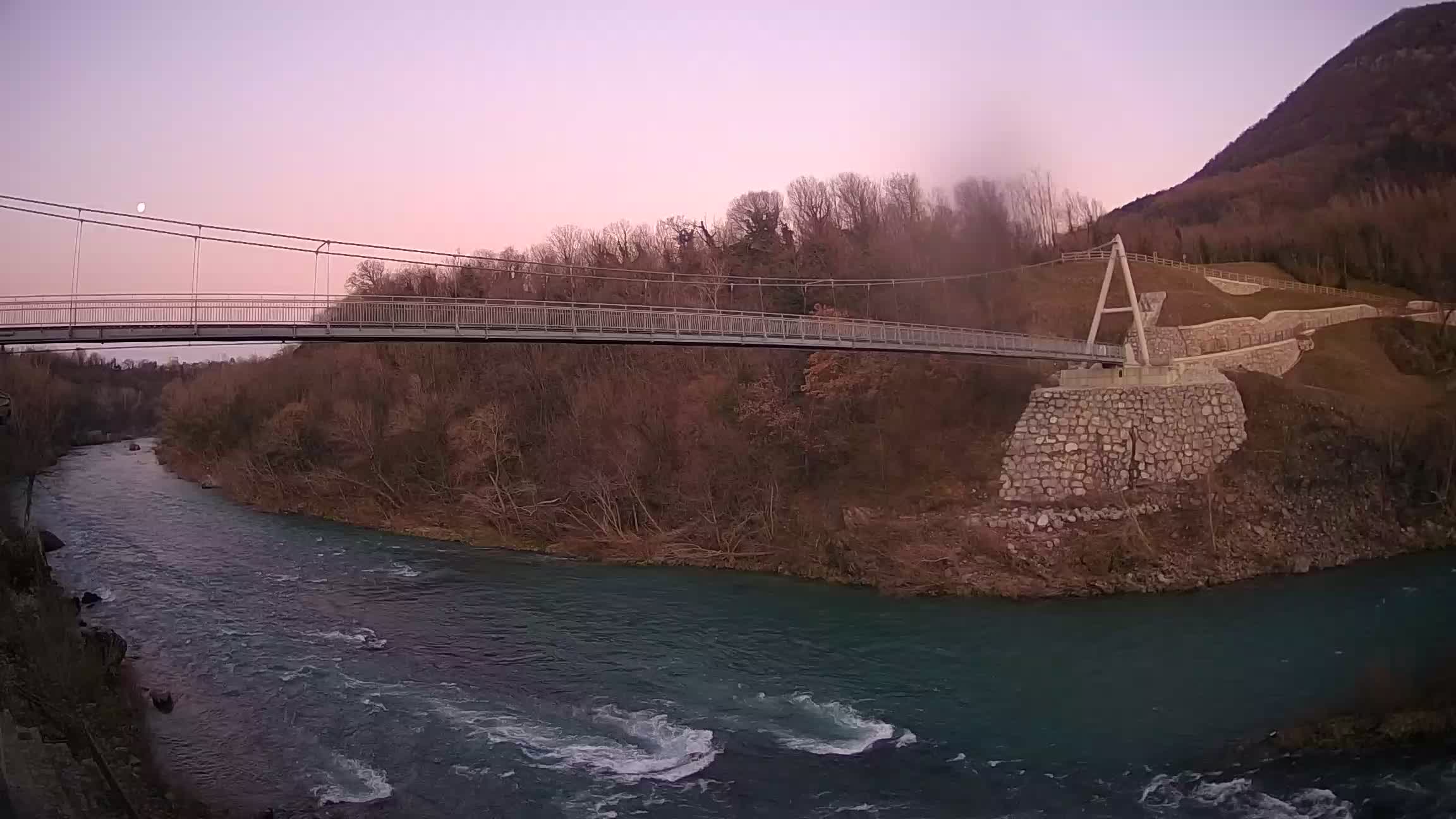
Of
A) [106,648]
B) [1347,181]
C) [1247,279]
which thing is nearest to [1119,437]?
[1247,279]

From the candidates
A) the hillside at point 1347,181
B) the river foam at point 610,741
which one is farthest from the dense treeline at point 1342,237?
the river foam at point 610,741

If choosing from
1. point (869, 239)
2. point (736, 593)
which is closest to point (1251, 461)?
point (736, 593)

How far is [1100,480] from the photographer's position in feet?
83.5

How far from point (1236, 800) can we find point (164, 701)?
1712cm

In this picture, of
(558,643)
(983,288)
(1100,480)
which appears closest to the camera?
(558,643)

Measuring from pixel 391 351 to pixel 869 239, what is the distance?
23.7 meters

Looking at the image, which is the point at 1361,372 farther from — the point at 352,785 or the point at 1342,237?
the point at 352,785

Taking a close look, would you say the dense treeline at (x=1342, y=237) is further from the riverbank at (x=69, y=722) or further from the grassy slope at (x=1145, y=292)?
the riverbank at (x=69, y=722)

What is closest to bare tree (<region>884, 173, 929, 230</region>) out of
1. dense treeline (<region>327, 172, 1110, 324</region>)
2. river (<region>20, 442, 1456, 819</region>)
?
dense treeline (<region>327, 172, 1110, 324</region>)

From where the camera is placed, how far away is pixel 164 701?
15.8m

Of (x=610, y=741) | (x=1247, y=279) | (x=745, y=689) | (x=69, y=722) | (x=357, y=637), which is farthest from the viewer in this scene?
(x=1247, y=279)

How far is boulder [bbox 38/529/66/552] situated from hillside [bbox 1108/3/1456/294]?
54850 millimetres

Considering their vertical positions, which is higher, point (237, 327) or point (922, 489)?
point (237, 327)

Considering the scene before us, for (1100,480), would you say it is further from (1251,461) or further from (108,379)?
(108,379)
